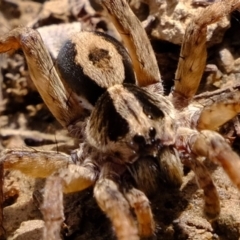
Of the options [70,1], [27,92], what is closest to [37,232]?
[27,92]

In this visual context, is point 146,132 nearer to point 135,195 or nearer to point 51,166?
point 135,195

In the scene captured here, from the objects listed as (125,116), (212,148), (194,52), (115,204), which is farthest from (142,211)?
(194,52)

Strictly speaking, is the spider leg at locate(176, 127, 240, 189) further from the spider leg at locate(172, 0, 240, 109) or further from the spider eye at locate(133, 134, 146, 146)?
the spider leg at locate(172, 0, 240, 109)

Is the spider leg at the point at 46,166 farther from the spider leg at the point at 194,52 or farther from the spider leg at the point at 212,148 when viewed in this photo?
the spider leg at the point at 194,52

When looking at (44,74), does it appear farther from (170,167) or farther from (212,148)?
(212,148)

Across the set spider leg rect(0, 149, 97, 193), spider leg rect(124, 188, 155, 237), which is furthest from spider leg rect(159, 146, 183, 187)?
spider leg rect(0, 149, 97, 193)

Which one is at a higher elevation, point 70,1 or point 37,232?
point 70,1
